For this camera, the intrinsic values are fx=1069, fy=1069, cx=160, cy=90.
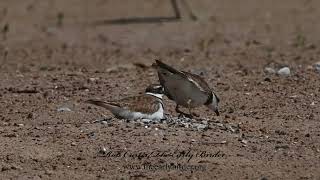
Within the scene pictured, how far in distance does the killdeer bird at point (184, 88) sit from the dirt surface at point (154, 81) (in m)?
0.21

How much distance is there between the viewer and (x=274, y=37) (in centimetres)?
1466

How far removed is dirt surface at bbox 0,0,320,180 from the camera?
785cm

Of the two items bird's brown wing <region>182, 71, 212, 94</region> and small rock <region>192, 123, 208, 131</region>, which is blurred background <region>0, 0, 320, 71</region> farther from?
small rock <region>192, 123, 208, 131</region>

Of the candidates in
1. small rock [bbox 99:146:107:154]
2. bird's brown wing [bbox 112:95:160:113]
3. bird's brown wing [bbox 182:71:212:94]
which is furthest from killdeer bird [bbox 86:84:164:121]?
small rock [bbox 99:146:107:154]

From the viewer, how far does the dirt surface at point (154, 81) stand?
7848 millimetres

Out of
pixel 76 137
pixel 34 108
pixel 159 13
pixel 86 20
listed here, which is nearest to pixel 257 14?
pixel 159 13

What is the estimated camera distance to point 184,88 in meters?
9.02

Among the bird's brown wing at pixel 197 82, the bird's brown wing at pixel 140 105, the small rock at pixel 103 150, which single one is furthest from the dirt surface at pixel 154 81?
the bird's brown wing at pixel 197 82

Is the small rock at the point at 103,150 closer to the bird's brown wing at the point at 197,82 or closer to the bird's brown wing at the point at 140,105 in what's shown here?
the bird's brown wing at the point at 140,105

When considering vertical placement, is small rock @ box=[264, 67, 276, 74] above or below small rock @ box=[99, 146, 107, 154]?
above

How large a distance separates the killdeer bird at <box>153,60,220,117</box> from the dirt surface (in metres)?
0.21

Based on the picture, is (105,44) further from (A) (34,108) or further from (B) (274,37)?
(A) (34,108)

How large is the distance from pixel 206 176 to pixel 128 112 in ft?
5.37

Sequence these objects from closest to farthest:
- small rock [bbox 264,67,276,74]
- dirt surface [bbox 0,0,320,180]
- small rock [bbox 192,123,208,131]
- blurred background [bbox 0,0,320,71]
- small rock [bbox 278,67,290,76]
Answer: dirt surface [bbox 0,0,320,180]
small rock [bbox 192,123,208,131]
small rock [bbox 278,67,290,76]
small rock [bbox 264,67,276,74]
blurred background [bbox 0,0,320,71]
